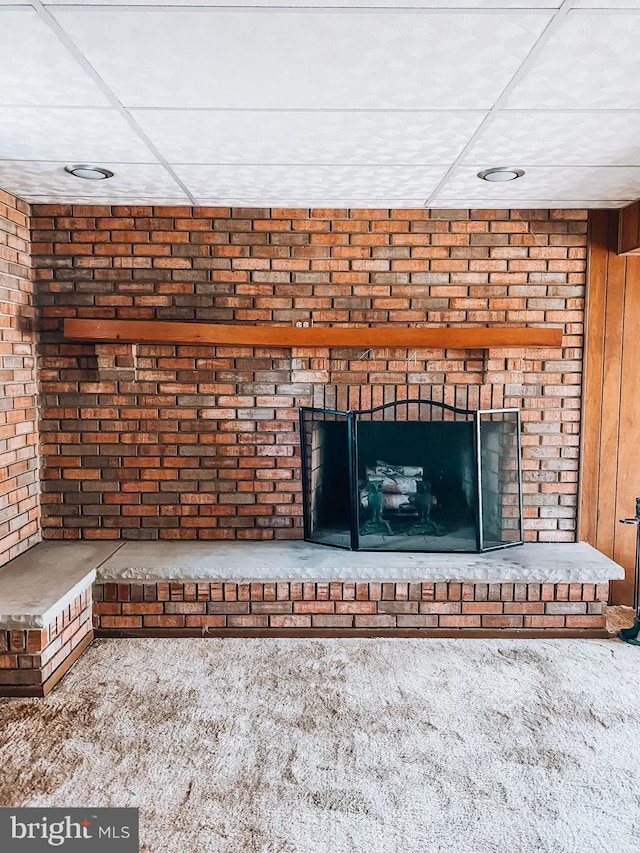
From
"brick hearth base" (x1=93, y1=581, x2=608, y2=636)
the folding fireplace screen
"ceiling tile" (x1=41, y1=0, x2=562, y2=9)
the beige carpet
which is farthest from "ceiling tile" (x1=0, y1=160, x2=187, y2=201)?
the beige carpet

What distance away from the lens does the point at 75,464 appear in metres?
3.46

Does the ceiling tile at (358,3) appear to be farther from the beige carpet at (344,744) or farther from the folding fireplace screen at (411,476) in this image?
the beige carpet at (344,744)

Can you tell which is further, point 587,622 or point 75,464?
point 75,464

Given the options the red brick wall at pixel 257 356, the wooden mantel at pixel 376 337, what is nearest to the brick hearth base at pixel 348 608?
the red brick wall at pixel 257 356

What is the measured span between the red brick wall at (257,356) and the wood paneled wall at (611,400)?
0.24 feet

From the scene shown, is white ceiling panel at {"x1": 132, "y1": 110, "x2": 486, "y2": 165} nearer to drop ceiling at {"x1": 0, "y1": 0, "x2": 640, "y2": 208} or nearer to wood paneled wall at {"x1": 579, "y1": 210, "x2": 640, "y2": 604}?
drop ceiling at {"x1": 0, "y1": 0, "x2": 640, "y2": 208}

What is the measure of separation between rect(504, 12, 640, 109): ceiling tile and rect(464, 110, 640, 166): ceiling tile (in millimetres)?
105

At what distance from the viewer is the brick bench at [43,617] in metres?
2.54

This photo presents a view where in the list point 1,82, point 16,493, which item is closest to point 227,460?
point 16,493

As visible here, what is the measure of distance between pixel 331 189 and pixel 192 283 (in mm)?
930

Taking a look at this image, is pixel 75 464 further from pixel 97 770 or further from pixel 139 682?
pixel 97 770

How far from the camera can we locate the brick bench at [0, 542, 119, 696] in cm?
254
